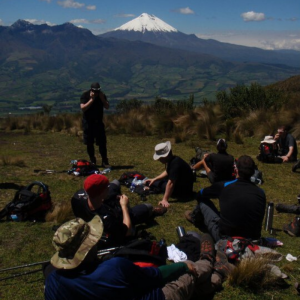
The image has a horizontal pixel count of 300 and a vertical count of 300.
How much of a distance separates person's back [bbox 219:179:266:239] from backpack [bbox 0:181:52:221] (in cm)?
273

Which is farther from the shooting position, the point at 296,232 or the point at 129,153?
the point at 129,153

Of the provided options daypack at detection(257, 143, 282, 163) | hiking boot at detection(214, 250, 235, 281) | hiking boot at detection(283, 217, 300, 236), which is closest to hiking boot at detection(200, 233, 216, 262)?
hiking boot at detection(214, 250, 235, 281)

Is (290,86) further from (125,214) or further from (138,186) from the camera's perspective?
(125,214)

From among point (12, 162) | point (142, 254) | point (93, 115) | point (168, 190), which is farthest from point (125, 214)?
point (12, 162)

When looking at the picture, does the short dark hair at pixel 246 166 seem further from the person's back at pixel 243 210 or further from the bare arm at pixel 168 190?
the bare arm at pixel 168 190

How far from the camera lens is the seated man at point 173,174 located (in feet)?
22.0

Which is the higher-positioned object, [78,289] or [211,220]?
[78,289]

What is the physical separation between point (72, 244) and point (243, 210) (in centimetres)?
240

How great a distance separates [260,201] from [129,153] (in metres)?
7.09

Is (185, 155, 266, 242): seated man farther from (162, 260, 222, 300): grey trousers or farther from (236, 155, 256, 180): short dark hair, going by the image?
(162, 260, 222, 300): grey trousers

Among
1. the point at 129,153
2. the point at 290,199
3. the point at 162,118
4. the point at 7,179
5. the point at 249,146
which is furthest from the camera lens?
the point at 162,118

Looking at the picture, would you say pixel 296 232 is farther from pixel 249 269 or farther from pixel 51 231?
pixel 51 231

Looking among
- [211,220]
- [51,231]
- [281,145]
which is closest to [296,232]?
[211,220]

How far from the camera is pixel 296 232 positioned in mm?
5492
